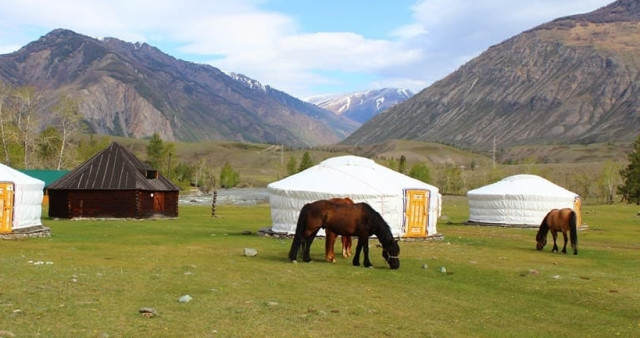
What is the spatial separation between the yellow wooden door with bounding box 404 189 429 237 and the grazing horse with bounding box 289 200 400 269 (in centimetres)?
804

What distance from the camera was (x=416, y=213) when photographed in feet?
74.2

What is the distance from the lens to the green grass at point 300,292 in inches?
326

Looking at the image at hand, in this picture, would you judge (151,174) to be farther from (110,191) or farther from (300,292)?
(300,292)

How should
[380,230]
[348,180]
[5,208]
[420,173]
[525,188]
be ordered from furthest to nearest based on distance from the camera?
[420,173] → [525,188] → [348,180] → [5,208] → [380,230]

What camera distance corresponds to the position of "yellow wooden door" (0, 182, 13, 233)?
19.7 m

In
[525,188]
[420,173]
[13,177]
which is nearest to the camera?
[13,177]

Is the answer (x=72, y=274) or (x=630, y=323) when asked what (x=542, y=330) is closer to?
(x=630, y=323)

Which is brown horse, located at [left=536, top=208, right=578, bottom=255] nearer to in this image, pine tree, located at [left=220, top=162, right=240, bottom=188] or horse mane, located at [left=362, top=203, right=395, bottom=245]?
horse mane, located at [left=362, top=203, right=395, bottom=245]

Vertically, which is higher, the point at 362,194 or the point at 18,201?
the point at 362,194

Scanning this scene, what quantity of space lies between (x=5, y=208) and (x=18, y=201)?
1.74ft

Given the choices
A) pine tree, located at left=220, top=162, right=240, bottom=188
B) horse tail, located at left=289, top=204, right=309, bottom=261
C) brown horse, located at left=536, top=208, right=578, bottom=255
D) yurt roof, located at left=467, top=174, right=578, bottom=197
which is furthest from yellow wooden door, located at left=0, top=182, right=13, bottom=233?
pine tree, located at left=220, top=162, right=240, bottom=188

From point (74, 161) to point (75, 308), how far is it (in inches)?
2210

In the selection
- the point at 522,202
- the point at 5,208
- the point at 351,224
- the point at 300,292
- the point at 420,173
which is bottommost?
the point at 300,292

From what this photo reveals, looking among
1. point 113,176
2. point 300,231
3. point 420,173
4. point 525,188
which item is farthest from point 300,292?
point 420,173
